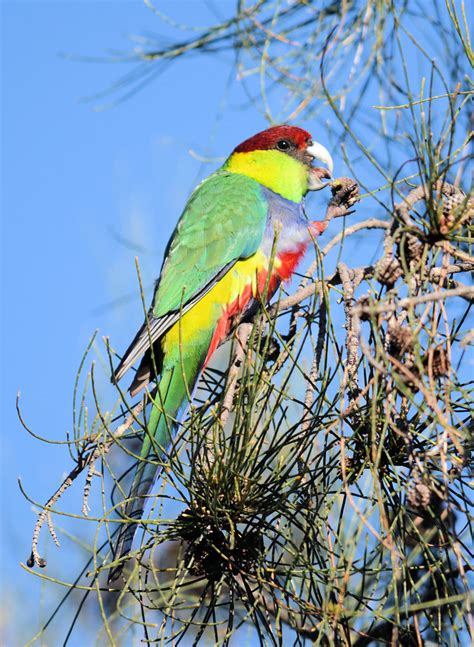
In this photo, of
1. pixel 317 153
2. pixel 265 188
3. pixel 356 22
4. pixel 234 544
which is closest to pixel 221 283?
pixel 265 188

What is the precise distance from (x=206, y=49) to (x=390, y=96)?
2.19 ft

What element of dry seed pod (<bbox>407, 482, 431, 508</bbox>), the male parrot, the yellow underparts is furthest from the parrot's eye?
dry seed pod (<bbox>407, 482, 431, 508</bbox>)

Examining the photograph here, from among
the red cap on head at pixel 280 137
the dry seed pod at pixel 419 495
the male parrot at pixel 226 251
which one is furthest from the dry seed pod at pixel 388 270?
the red cap on head at pixel 280 137

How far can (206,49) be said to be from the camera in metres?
2.61

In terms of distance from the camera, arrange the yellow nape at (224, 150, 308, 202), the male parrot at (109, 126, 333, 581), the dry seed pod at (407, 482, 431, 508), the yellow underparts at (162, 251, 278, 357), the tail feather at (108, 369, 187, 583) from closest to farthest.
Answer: the dry seed pod at (407, 482, 431, 508)
the tail feather at (108, 369, 187, 583)
the male parrot at (109, 126, 333, 581)
the yellow underparts at (162, 251, 278, 357)
the yellow nape at (224, 150, 308, 202)

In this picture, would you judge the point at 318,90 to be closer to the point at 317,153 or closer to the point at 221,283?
the point at 317,153

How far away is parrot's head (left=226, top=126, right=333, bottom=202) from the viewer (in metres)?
2.77

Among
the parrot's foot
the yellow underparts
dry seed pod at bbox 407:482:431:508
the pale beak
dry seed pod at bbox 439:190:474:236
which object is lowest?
dry seed pod at bbox 407:482:431:508

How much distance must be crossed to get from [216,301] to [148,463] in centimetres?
83

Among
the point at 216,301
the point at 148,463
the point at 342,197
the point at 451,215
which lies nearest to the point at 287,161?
the point at 216,301

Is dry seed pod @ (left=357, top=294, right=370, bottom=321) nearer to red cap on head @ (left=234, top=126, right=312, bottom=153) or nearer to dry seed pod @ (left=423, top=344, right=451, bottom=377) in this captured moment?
dry seed pod @ (left=423, top=344, right=451, bottom=377)

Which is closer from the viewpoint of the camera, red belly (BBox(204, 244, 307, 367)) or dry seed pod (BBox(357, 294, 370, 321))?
dry seed pod (BBox(357, 294, 370, 321))

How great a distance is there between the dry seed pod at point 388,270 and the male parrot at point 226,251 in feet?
3.22

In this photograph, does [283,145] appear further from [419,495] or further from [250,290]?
[419,495]
